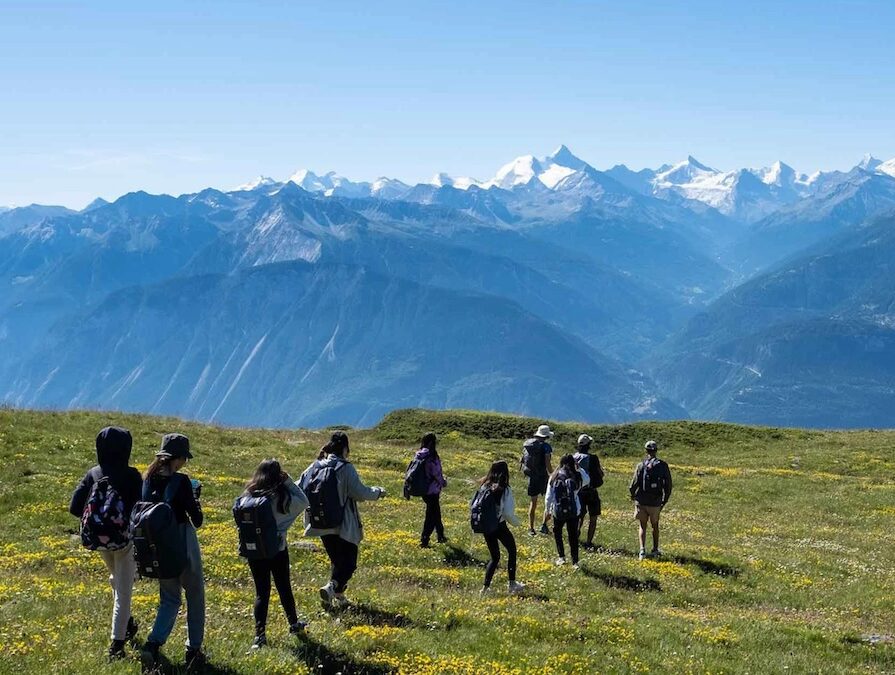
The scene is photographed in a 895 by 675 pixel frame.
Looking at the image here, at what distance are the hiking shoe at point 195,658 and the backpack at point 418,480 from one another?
1027 centimetres

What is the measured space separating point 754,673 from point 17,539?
1971cm

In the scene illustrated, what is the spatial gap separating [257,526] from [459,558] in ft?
33.7

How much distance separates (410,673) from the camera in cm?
1174

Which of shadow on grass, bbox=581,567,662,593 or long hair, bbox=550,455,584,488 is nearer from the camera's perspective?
shadow on grass, bbox=581,567,662,593

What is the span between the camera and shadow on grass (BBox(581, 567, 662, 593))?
763 inches

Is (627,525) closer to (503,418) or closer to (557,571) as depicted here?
(557,571)

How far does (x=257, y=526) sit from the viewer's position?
473 inches

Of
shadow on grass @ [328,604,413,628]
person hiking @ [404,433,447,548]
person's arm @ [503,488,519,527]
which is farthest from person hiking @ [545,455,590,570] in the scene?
shadow on grass @ [328,604,413,628]

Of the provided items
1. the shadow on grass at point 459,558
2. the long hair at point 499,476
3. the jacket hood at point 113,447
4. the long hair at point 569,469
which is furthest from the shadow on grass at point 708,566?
the jacket hood at point 113,447

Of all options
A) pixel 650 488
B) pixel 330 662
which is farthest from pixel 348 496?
pixel 650 488

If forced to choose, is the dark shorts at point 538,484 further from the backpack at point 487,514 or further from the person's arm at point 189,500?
the person's arm at point 189,500

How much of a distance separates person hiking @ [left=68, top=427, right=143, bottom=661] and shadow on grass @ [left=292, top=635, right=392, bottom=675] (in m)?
2.73

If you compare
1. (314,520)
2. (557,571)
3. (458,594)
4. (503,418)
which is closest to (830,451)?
(503,418)

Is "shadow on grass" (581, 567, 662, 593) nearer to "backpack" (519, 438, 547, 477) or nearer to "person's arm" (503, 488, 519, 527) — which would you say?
"person's arm" (503, 488, 519, 527)
